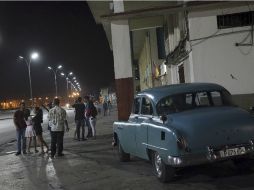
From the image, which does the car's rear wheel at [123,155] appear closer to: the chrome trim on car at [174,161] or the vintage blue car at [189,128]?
the vintage blue car at [189,128]

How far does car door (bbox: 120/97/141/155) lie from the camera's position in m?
10.6

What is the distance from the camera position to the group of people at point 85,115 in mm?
19703

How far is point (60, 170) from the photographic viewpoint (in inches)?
471

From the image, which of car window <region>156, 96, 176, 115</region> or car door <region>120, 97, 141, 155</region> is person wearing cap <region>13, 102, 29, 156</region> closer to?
car door <region>120, 97, 141, 155</region>

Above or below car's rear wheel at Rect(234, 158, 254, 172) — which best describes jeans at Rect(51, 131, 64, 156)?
above

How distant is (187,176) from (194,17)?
318 inches

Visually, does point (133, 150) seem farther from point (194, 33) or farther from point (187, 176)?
point (194, 33)

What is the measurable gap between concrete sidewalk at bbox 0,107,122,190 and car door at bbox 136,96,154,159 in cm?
93

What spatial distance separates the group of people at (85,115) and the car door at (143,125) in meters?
9.37

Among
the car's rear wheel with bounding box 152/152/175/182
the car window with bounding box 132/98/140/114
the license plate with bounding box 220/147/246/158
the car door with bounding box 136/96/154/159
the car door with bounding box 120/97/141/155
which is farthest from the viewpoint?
the car window with bounding box 132/98/140/114

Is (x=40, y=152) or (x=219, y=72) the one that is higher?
(x=219, y=72)

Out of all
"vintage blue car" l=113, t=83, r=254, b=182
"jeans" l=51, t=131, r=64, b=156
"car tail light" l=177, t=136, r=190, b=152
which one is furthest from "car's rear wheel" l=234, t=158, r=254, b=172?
"jeans" l=51, t=131, r=64, b=156

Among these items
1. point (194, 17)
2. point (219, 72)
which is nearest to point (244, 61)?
point (219, 72)

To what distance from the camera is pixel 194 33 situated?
16422 millimetres
